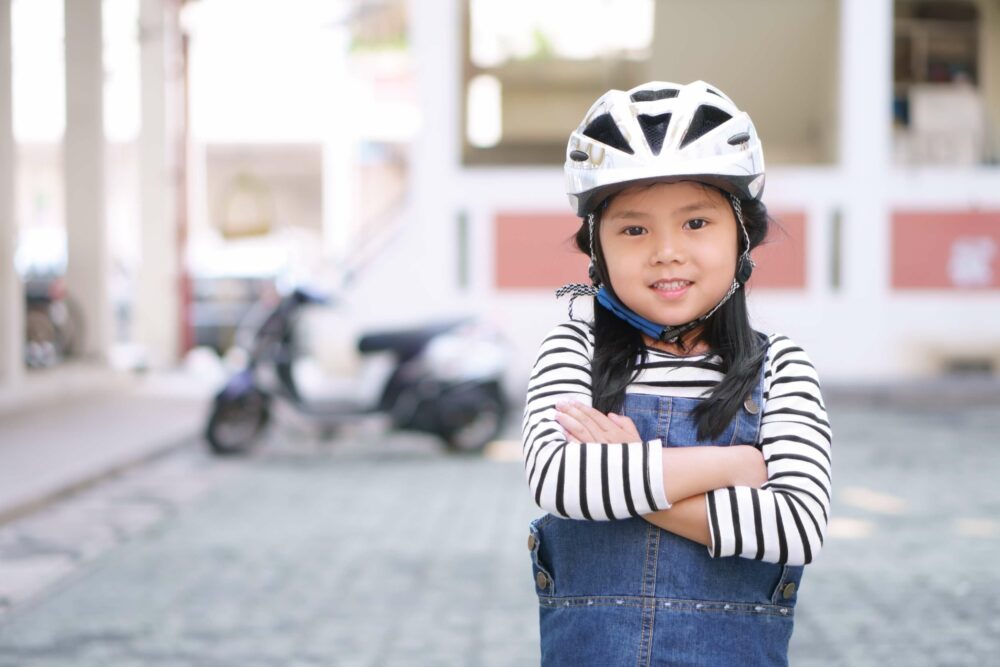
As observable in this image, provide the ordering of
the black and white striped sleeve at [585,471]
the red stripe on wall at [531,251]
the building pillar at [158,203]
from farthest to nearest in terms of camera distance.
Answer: the building pillar at [158,203] → the red stripe on wall at [531,251] → the black and white striped sleeve at [585,471]

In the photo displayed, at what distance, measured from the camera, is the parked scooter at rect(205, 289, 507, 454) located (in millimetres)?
9945

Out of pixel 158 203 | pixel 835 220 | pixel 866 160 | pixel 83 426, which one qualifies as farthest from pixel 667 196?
pixel 158 203

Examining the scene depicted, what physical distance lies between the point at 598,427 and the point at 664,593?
10.3 inches

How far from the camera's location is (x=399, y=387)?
32.8 feet

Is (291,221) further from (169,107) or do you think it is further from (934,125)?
(934,125)

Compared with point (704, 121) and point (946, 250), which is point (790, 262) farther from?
point (704, 121)

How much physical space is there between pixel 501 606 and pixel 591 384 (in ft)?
10.7

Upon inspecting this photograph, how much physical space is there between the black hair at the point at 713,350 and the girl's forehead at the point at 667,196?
19 millimetres

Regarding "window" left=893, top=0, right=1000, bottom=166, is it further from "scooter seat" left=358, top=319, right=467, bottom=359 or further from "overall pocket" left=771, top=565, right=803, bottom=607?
"overall pocket" left=771, top=565, right=803, bottom=607

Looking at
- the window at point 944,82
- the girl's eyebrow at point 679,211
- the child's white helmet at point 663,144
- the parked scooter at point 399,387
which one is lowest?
the parked scooter at point 399,387

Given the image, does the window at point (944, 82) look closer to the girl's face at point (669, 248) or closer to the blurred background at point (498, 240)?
the blurred background at point (498, 240)

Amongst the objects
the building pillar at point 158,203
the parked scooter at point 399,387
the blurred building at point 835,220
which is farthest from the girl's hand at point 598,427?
the building pillar at point 158,203

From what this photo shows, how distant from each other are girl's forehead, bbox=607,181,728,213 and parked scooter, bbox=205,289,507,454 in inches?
304

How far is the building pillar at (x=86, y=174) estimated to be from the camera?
14.3 m
